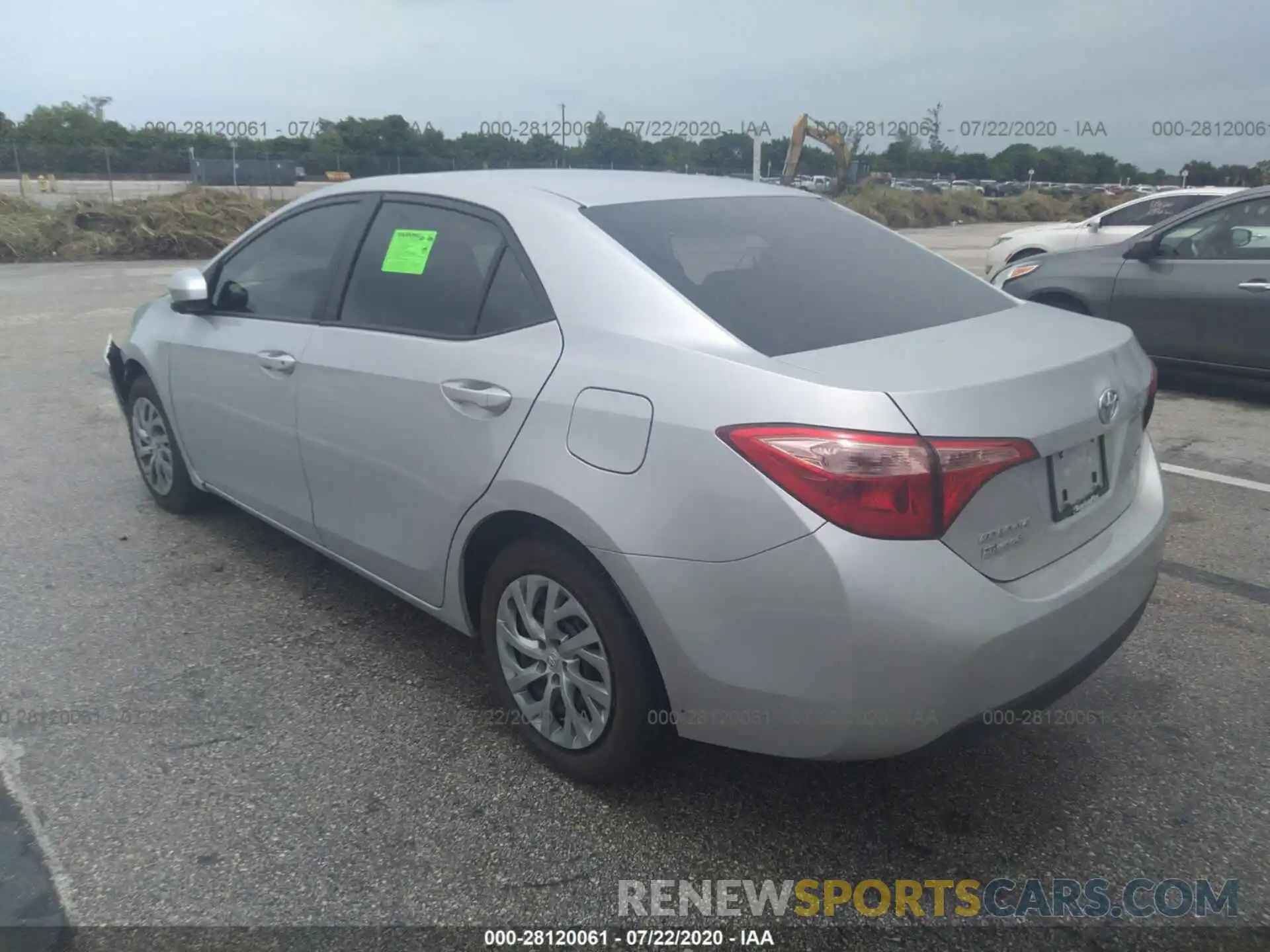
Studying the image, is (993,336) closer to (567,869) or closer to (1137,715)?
(1137,715)

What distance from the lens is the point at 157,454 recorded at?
192 inches

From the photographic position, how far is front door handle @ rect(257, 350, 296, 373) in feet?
11.8

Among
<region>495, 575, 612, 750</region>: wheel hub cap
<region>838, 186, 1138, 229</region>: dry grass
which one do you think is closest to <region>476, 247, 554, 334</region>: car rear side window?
<region>495, 575, 612, 750</region>: wheel hub cap

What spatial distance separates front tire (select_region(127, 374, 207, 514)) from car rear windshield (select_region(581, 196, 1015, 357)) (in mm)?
2708

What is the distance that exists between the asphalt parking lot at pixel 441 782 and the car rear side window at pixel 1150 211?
1004 centimetres

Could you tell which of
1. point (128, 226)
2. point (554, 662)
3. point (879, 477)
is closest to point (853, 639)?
point (879, 477)

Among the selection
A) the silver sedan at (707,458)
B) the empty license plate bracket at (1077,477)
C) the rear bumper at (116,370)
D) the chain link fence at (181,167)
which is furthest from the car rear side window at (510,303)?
the chain link fence at (181,167)

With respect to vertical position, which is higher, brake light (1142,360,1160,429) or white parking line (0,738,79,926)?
brake light (1142,360,1160,429)

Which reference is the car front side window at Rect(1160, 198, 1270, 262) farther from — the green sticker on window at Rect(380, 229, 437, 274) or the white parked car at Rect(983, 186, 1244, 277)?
the green sticker on window at Rect(380, 229, 437, 274)

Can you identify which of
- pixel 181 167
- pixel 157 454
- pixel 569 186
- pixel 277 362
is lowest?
pixel 157 454

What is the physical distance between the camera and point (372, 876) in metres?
2.50

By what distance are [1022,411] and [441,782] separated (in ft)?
6.00

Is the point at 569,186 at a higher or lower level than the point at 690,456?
higher

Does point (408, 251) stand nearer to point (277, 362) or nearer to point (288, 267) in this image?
point (277, 362)
